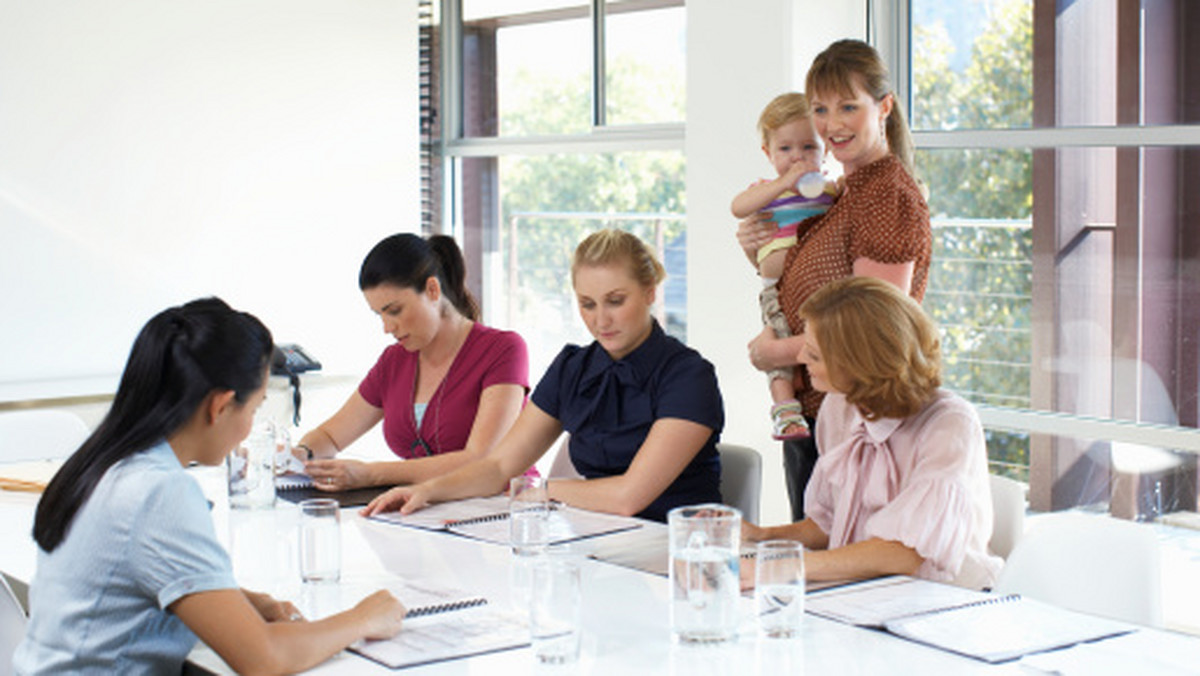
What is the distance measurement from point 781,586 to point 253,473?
4.44 feet

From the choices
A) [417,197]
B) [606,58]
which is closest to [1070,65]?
[606,58]

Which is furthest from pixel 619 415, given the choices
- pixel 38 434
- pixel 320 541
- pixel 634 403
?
pixel 38 434

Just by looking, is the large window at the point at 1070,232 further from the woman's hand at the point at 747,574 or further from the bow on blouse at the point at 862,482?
A: the woman's hand at the point at 747,574

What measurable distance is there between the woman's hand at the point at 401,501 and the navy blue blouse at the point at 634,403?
1.32ft

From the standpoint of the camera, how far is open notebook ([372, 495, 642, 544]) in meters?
2.55

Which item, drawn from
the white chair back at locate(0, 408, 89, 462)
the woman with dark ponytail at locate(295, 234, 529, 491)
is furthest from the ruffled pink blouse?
the white chair back at locate(0, 408, 89, 462)

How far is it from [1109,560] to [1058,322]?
185cm

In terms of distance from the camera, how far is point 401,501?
282cm

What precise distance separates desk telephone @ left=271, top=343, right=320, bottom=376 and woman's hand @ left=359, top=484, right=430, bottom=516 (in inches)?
82.9

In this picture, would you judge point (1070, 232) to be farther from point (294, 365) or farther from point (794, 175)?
point (294, 365)

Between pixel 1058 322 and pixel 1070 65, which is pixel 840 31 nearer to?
pixel 1070 65

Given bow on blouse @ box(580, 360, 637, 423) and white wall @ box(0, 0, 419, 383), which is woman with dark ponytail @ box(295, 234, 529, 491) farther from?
white wall @ box(0, 0, 419, 383)

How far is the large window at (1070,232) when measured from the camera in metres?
3.83

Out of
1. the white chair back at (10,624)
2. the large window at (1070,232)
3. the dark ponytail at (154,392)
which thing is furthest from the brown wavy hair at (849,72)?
the white chair back at (10,624)
